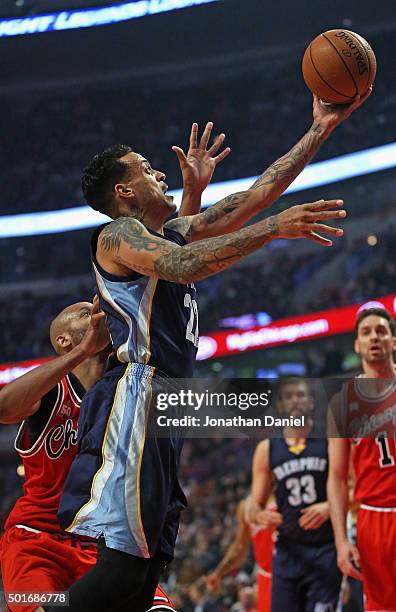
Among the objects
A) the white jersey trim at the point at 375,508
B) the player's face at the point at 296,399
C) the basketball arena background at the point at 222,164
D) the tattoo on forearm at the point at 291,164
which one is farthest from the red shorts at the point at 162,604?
the basketball arena background at the point at 222,164

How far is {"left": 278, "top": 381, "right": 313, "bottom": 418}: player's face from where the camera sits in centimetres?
573

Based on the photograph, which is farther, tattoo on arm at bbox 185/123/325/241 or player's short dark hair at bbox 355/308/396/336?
player's short dark hair at bbox 355/308/396/336

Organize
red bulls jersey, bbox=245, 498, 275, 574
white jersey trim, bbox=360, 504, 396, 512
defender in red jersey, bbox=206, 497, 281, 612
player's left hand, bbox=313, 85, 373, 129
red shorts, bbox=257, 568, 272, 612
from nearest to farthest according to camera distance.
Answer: player's left hand, bbox=313, 85, 373, 129, white jersey trim, bbox=360, 504, 396, 512, red shorts, bbox=257, 568, 272, 612, defender in red jersey, bbox=206, 497, 281, 612, red bulls jersey, bbox=245, 498, 275, 574

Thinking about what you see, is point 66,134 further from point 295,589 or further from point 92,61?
point 295,589

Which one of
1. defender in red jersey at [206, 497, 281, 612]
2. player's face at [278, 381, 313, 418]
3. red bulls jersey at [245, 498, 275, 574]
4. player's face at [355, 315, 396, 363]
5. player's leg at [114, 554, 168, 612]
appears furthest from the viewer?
red bulls jersey at [245, 498, 275, 574]

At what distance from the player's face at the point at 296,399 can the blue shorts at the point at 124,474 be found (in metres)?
2.69

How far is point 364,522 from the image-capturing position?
4992mm

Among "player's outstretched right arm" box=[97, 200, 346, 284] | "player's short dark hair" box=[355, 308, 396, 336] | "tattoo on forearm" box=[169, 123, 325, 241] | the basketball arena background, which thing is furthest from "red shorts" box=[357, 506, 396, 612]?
the basketball arena background

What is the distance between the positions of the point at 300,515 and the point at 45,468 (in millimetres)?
2868

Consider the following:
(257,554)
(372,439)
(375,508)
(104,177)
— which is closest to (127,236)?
(104,177)

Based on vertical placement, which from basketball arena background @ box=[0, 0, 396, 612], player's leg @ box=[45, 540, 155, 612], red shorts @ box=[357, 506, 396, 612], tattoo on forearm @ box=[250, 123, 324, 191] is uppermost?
basketball arena background @ box=[0, 0, 396, 612]

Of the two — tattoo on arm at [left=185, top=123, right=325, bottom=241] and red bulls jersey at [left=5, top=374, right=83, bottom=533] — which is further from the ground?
tattoo on arm at [left=185, top=123, right=325, bottom=241]

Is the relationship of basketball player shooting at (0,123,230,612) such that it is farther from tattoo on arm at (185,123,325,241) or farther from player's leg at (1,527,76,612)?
tattoo on arm at (185,123,325,241)

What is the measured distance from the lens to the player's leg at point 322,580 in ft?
18.9
